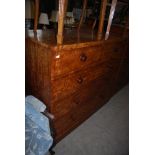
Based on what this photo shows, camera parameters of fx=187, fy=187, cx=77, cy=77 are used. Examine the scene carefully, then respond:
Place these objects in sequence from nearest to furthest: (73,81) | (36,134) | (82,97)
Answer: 1. (36,134)
2. (73,81)
3. (82,97)

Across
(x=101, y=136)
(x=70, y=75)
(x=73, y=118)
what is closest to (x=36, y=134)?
(x=70, y=75)

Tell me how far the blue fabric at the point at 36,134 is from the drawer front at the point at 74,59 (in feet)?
0.90

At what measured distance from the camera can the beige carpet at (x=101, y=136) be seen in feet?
4.99

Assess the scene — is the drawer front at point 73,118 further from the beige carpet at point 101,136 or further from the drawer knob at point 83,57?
the drawer knob at point 83,57

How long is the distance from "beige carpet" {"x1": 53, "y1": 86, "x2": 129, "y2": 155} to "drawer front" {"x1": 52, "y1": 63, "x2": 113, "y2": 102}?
46 cm

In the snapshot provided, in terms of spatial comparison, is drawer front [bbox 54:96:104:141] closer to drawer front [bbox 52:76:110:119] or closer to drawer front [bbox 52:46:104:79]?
drawer front [bbox 52:76:110:119]

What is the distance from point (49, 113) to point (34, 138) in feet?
0.78

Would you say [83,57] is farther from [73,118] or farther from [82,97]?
[73,118]

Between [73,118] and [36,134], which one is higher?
[36,134]

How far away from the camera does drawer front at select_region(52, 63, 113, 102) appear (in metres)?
1.26

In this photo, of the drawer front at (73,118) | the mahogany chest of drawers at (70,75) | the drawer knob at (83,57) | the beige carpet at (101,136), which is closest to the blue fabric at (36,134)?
the mahogany chest of drawers at (70,75)

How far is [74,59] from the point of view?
128 cm

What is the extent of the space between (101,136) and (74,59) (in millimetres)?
823
